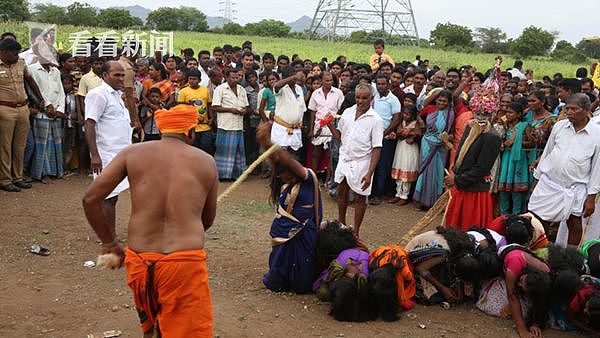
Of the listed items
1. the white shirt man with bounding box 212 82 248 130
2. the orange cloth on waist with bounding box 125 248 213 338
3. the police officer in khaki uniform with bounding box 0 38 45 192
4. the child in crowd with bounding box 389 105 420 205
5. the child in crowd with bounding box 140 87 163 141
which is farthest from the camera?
the child in crowd with bounding box 140 87 163 141

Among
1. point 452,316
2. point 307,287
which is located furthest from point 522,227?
point 307,287

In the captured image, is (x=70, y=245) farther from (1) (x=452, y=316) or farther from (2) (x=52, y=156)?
(1) (x=452, y=316)

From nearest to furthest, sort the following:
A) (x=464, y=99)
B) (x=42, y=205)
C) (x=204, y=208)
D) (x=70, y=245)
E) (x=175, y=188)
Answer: (x=175, y=188) → (x=204, y=208) → (x=70, y=245) → (x=42, y=205) → (x=464, y=99)

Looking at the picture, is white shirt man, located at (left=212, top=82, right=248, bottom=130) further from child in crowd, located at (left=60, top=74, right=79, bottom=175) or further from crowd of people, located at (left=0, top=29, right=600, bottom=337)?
child in crowd, located at (left=60, top=74, right=79, bottom=175)

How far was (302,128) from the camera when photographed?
386 inches

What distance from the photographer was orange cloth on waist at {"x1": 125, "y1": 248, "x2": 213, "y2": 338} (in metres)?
3.36

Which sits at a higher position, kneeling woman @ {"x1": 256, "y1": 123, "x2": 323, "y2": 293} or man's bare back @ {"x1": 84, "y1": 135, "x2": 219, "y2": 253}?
man's bare back @ {"x1": 84, "y1": 135, "x2": 219, "y2": 253}

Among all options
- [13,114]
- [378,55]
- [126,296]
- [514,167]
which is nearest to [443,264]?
[126,296]

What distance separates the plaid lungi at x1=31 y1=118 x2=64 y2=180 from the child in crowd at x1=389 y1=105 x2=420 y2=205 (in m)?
4.93

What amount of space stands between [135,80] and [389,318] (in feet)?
21.8

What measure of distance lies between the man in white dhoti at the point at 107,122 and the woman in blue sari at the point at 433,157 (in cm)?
404

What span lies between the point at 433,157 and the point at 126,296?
475 cm

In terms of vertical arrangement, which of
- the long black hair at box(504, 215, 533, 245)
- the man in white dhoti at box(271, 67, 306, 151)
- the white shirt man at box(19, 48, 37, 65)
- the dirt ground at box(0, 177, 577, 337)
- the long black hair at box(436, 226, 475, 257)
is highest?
the white shirt man at box(19, 48, 37, 65)

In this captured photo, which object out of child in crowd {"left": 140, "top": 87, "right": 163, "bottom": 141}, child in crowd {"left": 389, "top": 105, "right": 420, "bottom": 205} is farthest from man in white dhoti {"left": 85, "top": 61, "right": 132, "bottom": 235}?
child in crowd {"left": 389, "top": 105, "right": 420, "bottom": 205}
